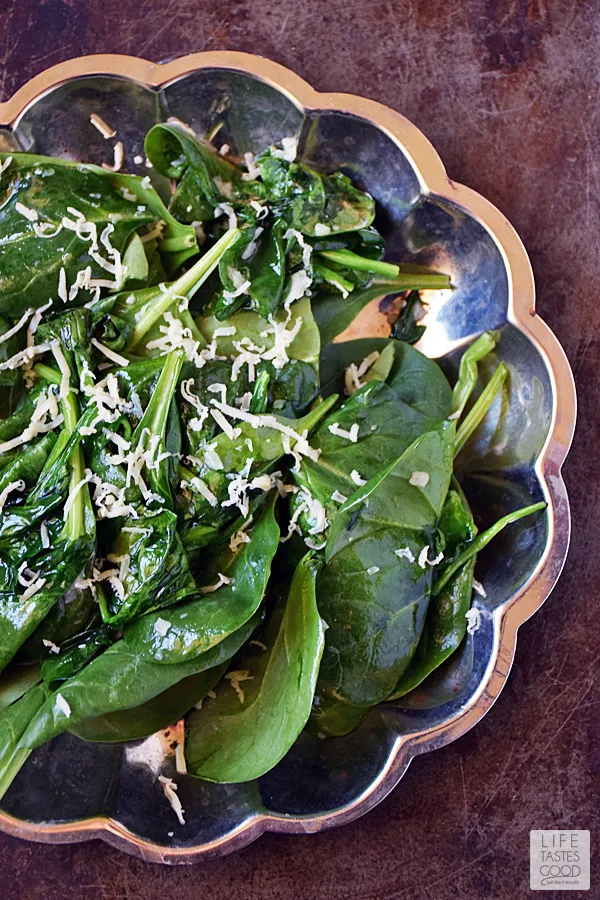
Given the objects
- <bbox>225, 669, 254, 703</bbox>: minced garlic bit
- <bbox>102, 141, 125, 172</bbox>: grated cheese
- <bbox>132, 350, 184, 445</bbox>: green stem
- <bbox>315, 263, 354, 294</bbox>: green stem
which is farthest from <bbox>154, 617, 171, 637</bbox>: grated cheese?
<bbox>102, 141, 125, 172</bbox>: grated cheese

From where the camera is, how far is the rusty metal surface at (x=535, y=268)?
1.65 m

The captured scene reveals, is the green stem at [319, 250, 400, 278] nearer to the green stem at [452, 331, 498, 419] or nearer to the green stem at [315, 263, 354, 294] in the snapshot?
the green stem at [315, 263, 354, 294]

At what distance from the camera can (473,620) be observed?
1.50 metres

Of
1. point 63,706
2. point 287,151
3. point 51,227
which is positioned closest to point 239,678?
point 63,706

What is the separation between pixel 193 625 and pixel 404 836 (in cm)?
74

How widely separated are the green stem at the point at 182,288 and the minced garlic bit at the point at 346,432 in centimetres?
40

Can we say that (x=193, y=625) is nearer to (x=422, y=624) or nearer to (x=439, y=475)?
(x=422, y=624)

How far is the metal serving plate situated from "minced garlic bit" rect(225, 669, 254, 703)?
0.17m

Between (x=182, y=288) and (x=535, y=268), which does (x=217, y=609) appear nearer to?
(x=182, y=288)

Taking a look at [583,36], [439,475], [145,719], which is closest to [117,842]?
[145,719]

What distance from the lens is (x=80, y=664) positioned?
143 cm

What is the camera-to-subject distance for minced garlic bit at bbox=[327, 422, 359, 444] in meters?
1.50

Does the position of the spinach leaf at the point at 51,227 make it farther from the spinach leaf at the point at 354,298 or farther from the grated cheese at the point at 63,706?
the grated cheese at the point at 63,706

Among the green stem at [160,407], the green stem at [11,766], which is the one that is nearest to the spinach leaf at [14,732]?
the green stem at [11,766]
